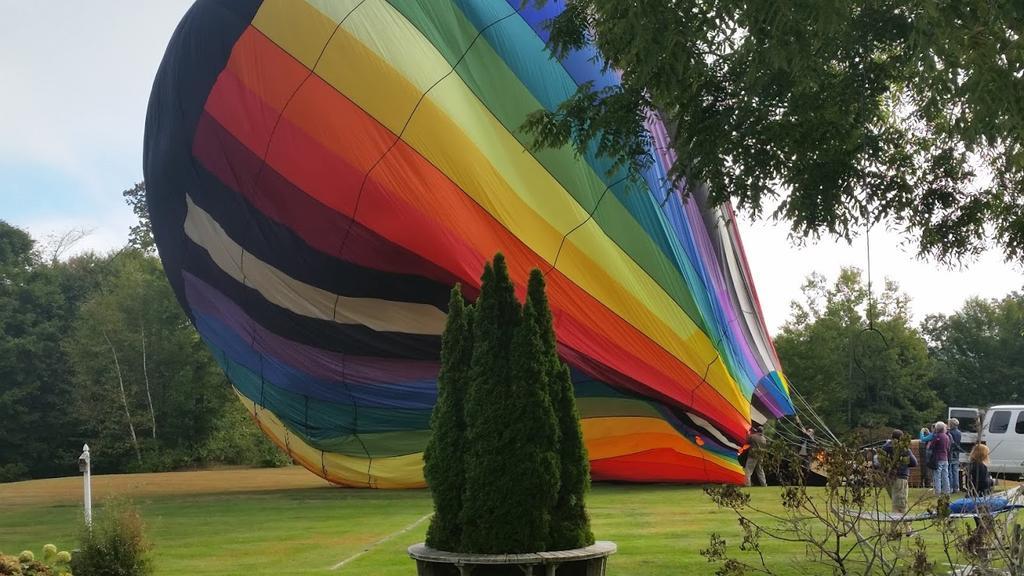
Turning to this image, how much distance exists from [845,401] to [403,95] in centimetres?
2756

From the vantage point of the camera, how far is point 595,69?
48.8 ft

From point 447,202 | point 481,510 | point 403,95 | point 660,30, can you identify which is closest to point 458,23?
point 403,95

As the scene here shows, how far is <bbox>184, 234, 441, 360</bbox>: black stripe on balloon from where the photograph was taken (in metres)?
15.5

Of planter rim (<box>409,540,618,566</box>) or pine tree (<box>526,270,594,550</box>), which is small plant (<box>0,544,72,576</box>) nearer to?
planter rim (<box>409,540,618,566</box>)

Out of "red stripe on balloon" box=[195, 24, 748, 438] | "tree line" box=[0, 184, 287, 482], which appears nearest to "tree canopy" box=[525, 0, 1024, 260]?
"red stripe on balloon" box=[195, 24, 748, 438]

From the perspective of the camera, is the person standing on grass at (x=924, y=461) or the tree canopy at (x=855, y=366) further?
the tree canopy at (x=855, y=366)

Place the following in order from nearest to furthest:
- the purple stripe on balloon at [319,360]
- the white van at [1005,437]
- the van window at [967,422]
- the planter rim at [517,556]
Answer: the planter rim at [517,556] → the purple stripe on balloon at [319,360] → the white van at [1005,437] → the van window at [967,422]

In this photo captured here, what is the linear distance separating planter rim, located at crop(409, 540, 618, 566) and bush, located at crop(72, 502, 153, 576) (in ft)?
9.13

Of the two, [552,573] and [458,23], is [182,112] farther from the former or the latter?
[552,573]

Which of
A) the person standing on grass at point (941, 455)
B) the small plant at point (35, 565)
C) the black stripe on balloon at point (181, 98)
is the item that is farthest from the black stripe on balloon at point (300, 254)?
the person standing on grass at point (941, 455)

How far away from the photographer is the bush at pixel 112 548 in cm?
782

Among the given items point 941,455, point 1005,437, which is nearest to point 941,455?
point 941,455

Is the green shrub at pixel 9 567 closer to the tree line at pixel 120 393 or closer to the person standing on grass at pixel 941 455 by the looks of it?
the person standing on grass at pixel 941 455

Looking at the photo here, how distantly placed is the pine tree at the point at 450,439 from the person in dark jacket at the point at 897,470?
7.79 feet
